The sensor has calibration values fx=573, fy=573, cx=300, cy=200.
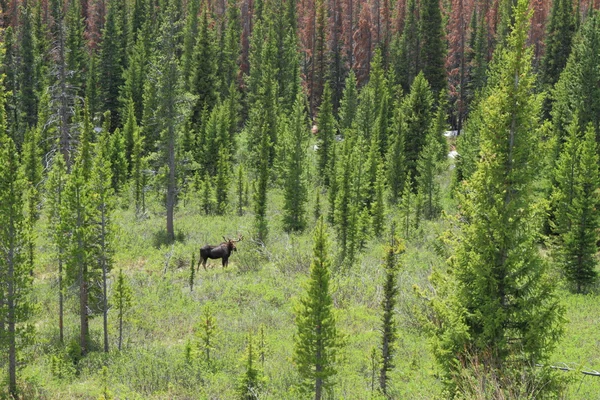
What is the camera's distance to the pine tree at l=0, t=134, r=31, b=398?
21.1 m

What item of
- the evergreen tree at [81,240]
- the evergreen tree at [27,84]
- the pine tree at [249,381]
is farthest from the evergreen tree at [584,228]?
the evergreen tree at [27,84]

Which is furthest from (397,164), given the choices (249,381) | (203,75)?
(249,381)

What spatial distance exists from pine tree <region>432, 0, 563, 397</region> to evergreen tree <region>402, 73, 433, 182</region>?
4044 cm

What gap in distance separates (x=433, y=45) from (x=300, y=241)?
46.6 metres

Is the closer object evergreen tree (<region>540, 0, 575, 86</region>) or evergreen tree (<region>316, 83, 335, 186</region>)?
evergreen tree (<region>316, 83, 335, 186</region>)

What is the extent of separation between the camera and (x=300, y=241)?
134 ft

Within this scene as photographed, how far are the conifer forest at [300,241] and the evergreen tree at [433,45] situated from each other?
0.93 ft

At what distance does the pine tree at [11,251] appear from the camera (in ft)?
69.1

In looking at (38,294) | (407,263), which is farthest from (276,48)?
(38,294)

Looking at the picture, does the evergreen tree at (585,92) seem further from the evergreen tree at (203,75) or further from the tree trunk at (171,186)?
the evergreen tree at (203,75)

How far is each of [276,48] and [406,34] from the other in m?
18.8

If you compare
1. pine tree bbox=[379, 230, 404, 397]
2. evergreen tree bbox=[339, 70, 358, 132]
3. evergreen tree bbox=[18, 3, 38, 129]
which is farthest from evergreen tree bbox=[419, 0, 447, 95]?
pine tree bbox=[379, 230, 404, 397]

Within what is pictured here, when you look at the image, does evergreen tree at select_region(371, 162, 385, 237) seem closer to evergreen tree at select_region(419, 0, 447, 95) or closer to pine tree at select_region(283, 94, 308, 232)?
pine tree at select_region(283, 94, 308, 232)

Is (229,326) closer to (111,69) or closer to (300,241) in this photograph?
(300,241)
